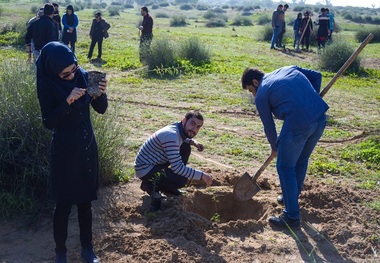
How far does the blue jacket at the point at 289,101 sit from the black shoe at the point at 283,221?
756 millimetres

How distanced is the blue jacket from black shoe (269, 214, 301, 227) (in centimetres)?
76

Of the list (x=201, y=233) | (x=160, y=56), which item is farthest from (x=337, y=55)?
(x=201, y=233)

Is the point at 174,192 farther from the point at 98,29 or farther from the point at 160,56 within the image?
the point at 98,29

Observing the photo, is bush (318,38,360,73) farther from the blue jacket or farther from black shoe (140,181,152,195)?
black shoe (140,181,152,195)

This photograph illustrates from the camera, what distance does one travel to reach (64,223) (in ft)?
12.4

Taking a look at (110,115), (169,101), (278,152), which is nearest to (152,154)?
(110,115)

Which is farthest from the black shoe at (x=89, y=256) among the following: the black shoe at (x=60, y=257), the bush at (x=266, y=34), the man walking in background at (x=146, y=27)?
the bush at (x=266, y=34)

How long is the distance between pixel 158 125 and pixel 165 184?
340 centimetres

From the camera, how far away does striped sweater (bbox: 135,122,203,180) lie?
15.2 feet

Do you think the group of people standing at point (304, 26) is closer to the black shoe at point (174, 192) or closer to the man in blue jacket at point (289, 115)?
the black shoe at point (174, 192)

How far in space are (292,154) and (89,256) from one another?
1.90m

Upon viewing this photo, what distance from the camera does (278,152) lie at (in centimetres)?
455

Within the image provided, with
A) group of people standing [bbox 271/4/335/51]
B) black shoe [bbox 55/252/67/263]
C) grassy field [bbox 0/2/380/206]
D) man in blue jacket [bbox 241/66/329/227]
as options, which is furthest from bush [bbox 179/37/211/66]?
black shoe [bbox 55/252/67/263]

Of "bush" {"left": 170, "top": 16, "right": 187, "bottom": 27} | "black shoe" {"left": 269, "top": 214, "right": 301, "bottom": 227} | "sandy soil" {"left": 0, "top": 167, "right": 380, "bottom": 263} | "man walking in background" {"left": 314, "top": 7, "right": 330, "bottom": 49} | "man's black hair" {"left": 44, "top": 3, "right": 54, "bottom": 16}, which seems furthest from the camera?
"bush" {"left": 170, "top": 16, "right": 187, "bottom": 27}
